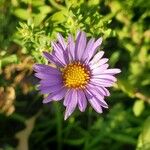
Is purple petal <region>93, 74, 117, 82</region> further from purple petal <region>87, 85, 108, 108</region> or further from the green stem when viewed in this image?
the green stem

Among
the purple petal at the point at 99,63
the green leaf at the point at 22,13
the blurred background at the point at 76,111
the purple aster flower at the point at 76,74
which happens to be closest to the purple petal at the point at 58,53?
the purple aster flower at the point at 76,74

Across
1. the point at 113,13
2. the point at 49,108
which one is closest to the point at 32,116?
the point at 49,108

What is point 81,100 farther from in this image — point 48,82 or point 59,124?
point 59,124

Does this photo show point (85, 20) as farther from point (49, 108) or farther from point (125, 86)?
point (49, 108)

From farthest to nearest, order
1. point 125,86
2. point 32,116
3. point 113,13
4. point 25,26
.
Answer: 1. point 32,116
2. point 113,13
3. point 125,86
4. point 25,26

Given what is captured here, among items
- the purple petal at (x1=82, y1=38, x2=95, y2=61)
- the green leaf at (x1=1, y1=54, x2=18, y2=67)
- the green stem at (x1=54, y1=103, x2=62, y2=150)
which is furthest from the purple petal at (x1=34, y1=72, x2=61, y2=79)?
the green stem at (x1=54, y1=103, x2=62, y2=150)

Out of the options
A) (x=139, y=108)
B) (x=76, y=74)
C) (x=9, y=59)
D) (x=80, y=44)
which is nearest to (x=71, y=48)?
(x=80, y=44)
